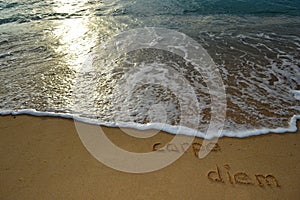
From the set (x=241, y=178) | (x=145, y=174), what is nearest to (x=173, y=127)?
(x=145, y=174)

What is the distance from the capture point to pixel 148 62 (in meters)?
4.73

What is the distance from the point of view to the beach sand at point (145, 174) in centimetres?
233

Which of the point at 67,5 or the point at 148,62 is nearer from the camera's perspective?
the point at 148,62

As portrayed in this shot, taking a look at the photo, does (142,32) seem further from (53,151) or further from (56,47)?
(53,151)

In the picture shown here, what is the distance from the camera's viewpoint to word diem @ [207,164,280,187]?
242cm

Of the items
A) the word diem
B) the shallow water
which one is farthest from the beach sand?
the shallow water

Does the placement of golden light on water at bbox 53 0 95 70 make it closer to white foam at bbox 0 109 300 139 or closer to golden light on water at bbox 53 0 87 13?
golden light on water at bbox 53 0 87 13

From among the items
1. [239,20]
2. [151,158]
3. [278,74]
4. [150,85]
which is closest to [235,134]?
[151,158]

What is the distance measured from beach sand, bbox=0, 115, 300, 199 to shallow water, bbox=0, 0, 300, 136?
315 mm

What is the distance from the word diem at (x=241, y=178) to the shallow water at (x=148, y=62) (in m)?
0.62

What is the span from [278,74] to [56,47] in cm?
425

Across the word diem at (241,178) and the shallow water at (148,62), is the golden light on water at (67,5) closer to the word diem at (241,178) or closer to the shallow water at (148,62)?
the shallow water at (148,62)

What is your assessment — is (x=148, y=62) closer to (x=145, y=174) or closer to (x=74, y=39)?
(x=74, y=39)

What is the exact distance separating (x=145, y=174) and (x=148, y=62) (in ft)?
8.62
